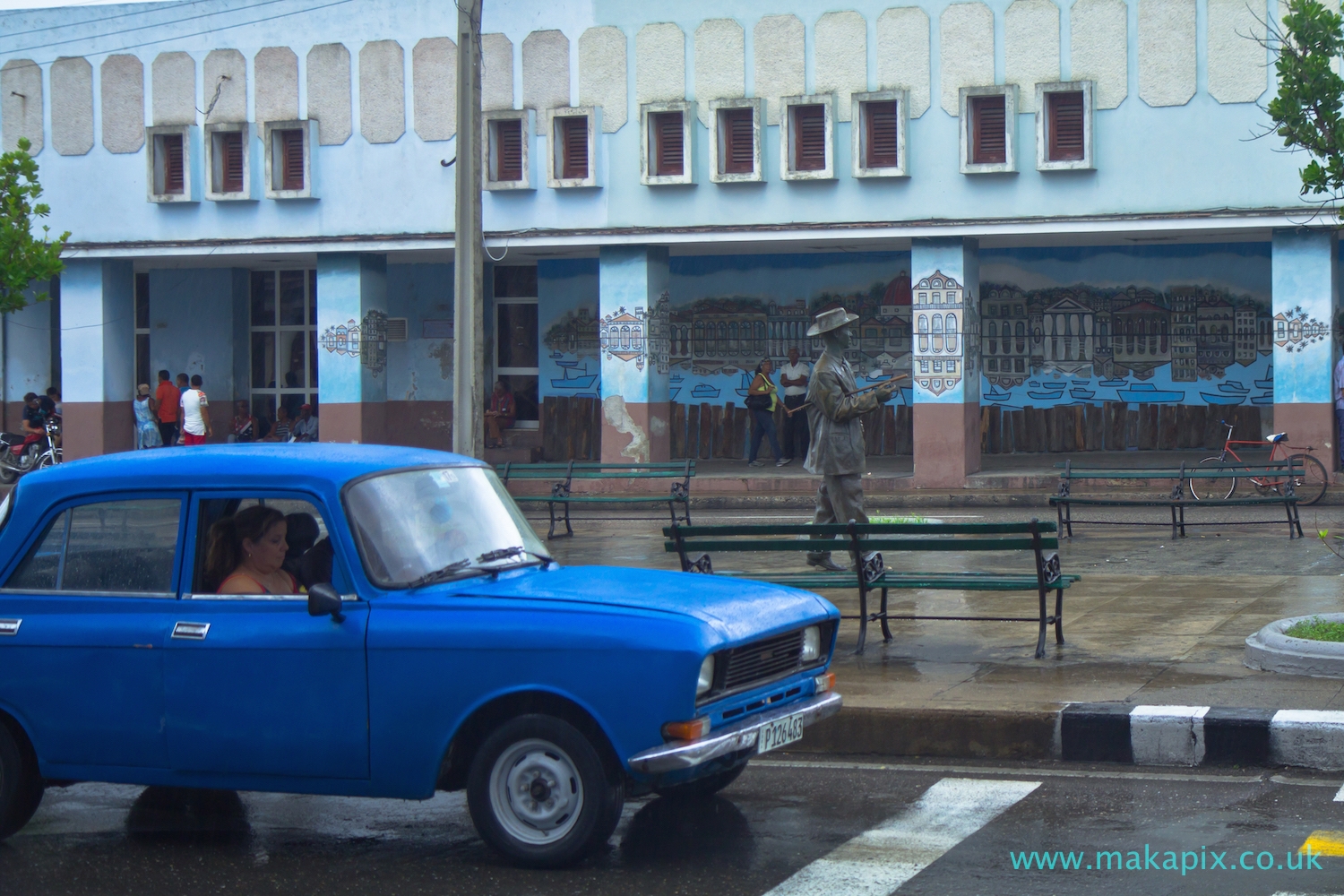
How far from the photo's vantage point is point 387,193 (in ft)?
81.6

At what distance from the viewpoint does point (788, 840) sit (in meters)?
5.88

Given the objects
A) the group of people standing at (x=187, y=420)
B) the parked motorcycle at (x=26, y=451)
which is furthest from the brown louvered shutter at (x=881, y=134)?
the parked motorcycle at (x=26, y=451)

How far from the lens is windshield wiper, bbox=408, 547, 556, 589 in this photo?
5862mm

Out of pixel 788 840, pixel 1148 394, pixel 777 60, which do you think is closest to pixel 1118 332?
pixel 1148 394

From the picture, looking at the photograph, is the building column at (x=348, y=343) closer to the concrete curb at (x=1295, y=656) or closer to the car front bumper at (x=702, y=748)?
the concrete curb at (x=1295, y=656)

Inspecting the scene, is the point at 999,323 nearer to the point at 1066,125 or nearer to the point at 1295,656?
the point at 1066,125

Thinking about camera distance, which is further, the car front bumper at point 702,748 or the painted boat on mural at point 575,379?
the painted boat on mural at point 575,379

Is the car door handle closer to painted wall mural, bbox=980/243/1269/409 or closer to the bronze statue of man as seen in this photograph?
the bronze statue of man

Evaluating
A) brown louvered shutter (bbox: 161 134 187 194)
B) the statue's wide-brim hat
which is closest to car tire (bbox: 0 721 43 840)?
the statue's wide-brim hat

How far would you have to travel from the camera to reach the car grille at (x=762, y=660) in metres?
5.66

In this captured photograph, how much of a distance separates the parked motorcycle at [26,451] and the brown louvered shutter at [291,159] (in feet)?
20.3

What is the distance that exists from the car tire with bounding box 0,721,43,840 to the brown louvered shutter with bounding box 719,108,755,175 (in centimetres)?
1835

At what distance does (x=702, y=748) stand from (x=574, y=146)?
1983 centimetres

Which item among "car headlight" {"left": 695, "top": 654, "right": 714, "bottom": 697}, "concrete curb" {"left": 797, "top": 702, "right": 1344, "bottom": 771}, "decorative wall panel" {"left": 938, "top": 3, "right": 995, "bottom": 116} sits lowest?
"concrete curb" {"left": 797, "top": 702, "right": 1344, "bottom": 771}
